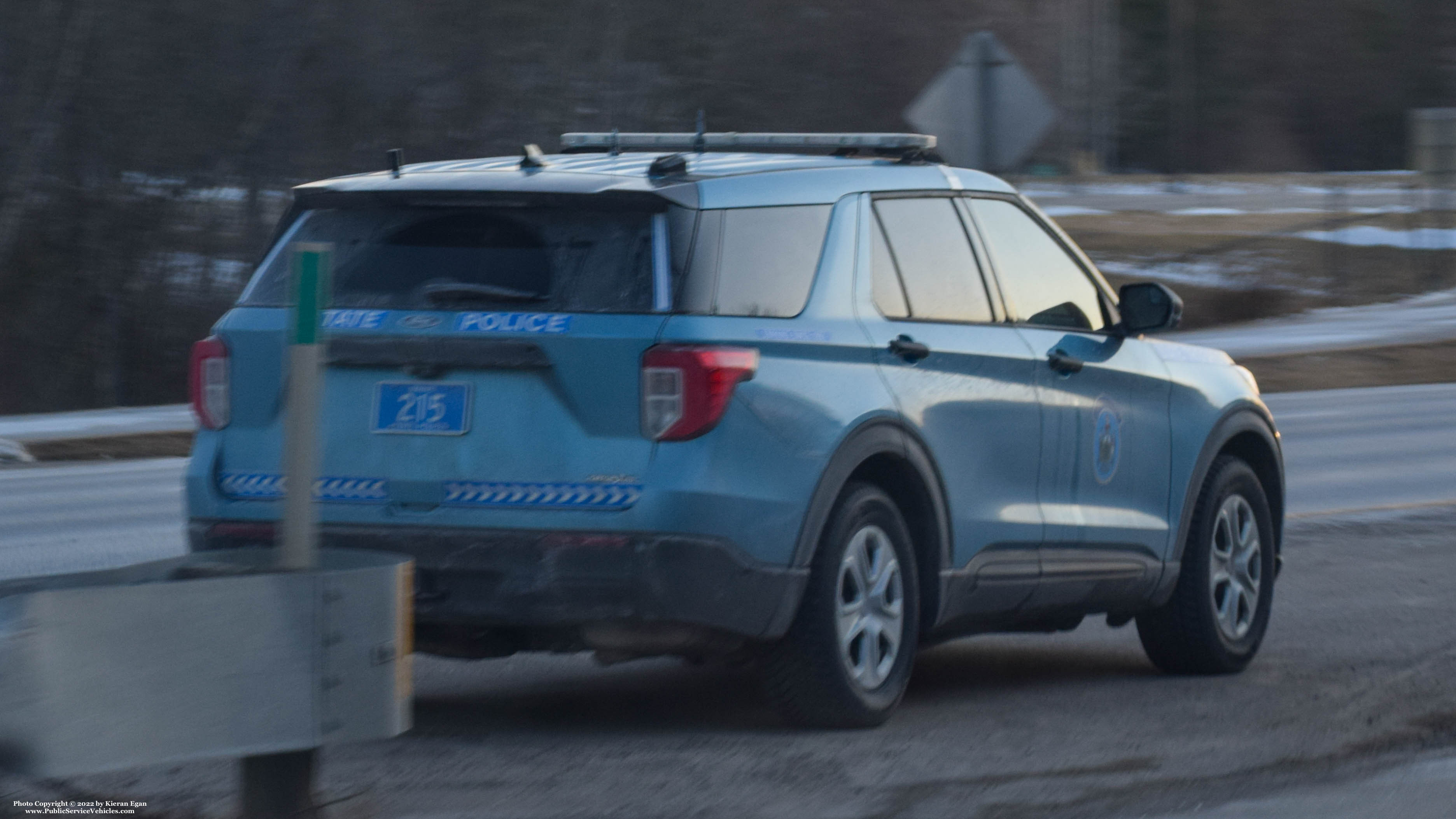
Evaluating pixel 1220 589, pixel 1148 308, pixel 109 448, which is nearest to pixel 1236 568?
pixel 1220 589

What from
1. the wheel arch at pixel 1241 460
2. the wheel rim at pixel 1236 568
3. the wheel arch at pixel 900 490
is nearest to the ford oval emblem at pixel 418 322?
the wheel arch at pixel 900 490

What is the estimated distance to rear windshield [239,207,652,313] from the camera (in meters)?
6.01

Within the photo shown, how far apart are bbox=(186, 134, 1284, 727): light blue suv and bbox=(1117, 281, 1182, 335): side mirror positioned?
723mm

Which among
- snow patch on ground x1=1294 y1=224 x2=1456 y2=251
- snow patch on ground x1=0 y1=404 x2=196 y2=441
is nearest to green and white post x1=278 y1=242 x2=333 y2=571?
snow patch on ground x1=0 y1=404 x2=196 y2=441

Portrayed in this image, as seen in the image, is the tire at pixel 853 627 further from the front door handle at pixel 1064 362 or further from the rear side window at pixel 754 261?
the front door handle at pixel 1064 362

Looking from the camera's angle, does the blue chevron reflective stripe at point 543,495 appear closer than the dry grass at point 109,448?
Yes

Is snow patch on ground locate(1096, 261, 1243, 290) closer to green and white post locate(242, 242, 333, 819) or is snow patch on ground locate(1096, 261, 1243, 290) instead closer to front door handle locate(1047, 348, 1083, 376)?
front door handle locate(1047, 348, 1083, 376)

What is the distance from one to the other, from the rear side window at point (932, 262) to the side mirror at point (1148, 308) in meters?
0.87

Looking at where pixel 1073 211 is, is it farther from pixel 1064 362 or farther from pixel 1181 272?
pixel 1064 362

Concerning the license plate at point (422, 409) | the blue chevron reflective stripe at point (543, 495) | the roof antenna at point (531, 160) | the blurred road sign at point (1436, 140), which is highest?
the blurred road sign at point (1436, 140)

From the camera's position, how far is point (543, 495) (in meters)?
5.90

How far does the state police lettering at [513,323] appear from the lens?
595 centimetres

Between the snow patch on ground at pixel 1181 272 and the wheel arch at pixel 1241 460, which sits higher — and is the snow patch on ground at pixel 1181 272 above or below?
above

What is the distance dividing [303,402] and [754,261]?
183 cm
